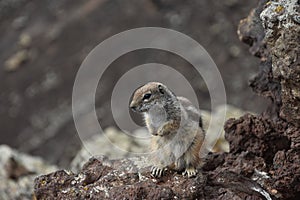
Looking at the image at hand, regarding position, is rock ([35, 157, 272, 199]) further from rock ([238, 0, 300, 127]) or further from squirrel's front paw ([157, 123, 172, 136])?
rock ([238, 0, 300, 127])

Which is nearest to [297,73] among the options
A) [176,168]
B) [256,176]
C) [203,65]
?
[256,176]

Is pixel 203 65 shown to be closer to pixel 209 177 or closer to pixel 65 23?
pixel 65 23

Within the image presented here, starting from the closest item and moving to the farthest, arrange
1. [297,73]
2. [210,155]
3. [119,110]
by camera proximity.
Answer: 1. [297,73]
2. [210,155]
3. [119,110]

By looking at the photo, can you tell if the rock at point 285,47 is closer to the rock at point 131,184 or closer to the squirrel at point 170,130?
the rock at point 131,184

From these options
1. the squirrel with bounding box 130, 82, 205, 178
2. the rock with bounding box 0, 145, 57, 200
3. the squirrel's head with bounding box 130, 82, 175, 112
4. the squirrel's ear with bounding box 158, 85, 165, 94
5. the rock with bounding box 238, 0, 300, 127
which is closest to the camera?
the rock with bounding box 238, 0, 300, 127

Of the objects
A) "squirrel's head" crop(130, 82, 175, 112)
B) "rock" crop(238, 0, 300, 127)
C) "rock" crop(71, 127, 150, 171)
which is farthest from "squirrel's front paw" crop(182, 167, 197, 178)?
"rock" crop(71, 127, 150, 171)

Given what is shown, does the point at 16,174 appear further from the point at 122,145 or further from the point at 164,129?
the point at 164,129
